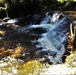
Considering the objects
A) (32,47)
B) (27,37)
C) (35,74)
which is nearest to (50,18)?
(27,37)

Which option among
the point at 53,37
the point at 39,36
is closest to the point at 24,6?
the point at 39,36

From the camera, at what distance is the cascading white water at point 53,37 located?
16.9 meters

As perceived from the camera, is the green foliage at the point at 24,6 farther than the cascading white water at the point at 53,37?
Yes

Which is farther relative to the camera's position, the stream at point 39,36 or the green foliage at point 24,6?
the green foliage at point 24,6

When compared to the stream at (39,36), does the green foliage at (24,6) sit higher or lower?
higher

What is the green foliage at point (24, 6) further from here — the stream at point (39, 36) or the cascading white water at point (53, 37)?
the cascading white water at point (53, 37)

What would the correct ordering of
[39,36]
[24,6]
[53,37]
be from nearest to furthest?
[53,37] → [39,36] → [24,6]

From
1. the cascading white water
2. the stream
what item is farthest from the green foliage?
the cascading white water

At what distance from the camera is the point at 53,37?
2086cm

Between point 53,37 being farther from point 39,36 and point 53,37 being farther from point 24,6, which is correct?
point 24,6

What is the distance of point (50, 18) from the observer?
27.0m

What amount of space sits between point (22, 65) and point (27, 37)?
7.55 meters

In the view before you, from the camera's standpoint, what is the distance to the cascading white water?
16.9 meters

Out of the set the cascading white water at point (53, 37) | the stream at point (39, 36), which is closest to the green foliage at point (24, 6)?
the stream at point (39, 36)
